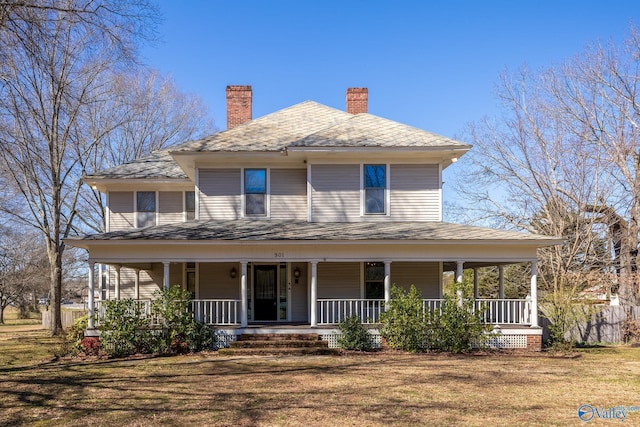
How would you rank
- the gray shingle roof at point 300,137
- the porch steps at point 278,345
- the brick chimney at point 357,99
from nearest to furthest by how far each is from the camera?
the porch steps at point 278,345, the gray shingle roof at point 300,137, the brick chimney at point 357,99

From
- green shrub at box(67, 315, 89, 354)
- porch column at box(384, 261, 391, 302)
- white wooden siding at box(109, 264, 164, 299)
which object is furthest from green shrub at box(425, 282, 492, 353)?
white wooden siding at box(109, 264, 164, 299)

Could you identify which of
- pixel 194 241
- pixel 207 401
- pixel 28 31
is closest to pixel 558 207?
pixel 194 241

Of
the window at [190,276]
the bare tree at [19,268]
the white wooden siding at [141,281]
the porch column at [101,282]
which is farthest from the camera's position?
the bare tree at [19,268]

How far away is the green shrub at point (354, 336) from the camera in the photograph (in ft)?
50.7

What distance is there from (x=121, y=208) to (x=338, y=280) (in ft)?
29.0

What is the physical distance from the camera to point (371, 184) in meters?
18.2

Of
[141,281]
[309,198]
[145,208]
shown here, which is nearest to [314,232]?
[309,198]

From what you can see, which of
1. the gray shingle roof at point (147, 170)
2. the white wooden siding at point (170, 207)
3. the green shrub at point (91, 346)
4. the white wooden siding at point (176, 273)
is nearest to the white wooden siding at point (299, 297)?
the white wooden siding at point (176, 273)

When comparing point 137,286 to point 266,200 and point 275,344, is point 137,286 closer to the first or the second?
point 266,200

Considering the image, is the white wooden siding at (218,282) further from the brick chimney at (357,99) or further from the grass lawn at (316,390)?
the brick chimney at (357,99)

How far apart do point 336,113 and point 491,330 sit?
1069 cm

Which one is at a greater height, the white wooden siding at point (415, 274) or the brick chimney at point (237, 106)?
the brick chimney at point (237, 106)

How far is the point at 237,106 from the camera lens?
22.1 m

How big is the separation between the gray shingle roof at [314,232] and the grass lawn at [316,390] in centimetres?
333
